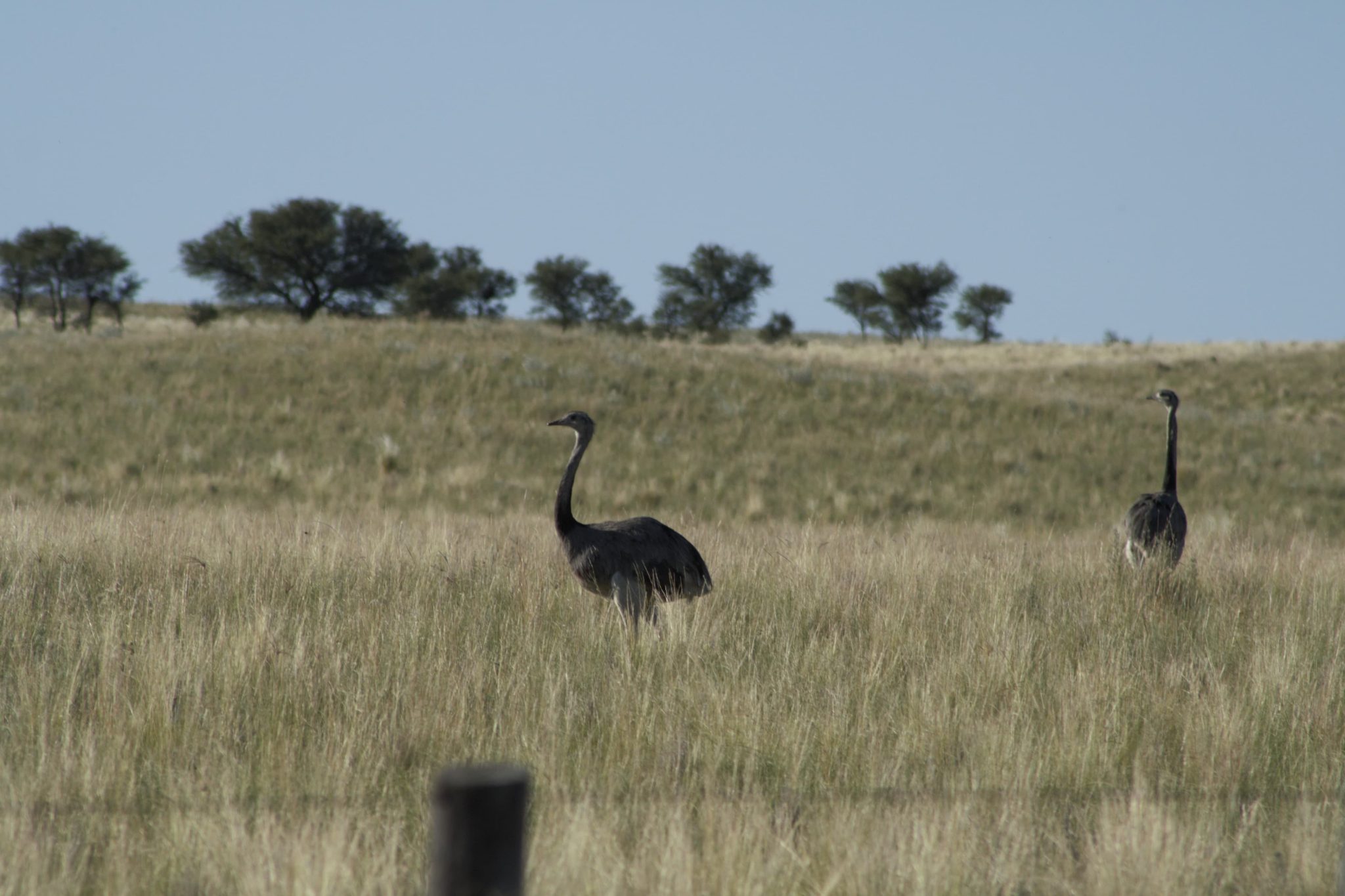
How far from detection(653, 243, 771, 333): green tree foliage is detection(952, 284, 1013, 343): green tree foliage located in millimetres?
18111

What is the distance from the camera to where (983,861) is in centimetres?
358

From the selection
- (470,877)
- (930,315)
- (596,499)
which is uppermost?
(930,315)

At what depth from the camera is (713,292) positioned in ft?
227

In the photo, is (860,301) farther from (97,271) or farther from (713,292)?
(97,271)

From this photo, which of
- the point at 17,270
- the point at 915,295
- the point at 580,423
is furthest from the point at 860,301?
the point at 580,423

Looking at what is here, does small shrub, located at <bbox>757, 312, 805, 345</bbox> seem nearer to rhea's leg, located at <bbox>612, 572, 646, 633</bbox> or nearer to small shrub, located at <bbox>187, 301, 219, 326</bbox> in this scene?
small shrub, located at <bbox>187, 301, 219, 326</bbox>

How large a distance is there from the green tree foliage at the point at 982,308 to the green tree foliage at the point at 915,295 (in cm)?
384

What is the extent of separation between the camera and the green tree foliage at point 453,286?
5566 centimetres

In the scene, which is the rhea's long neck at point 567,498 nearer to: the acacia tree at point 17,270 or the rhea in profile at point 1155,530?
the rhea in profile at point 1155,530

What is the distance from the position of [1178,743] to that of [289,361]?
952 inches

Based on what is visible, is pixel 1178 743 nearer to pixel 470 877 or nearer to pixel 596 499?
pixel 470 877

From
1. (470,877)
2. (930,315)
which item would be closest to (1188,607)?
(470,877)

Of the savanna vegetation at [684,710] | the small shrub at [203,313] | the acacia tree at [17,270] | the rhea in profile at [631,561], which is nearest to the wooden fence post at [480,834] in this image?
the savanna vegetation at [684,710]

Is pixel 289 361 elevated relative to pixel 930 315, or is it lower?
lower
